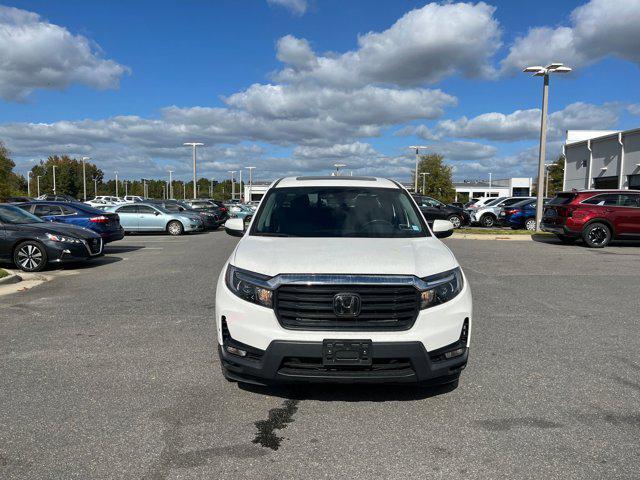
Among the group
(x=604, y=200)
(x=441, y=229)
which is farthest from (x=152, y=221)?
(x=441, y=229)

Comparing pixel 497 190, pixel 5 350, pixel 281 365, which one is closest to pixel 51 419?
pixel 281 365

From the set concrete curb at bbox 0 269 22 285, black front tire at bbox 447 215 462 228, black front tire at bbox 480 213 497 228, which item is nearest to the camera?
concrete curb at bbox 0 269 22 285

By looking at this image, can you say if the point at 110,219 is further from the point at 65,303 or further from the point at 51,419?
the point at 51,419

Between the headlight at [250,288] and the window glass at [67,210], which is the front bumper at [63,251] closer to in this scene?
the window glass at [67,210]

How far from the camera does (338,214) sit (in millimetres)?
5004

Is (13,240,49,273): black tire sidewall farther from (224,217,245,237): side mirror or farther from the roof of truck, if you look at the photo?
the roof of truck

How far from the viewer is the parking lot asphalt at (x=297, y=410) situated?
3088mm

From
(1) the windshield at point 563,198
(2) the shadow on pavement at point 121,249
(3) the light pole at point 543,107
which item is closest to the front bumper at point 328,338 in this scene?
(2) the shadow on pavement at point 121,249

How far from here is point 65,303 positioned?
7.61 metres

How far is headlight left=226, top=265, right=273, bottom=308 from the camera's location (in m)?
3.64

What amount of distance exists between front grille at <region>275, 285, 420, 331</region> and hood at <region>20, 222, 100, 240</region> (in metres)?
9.04

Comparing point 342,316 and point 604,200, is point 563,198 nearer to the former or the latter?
point 604,200

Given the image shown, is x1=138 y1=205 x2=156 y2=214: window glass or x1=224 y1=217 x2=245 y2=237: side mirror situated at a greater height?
x1=224 y1=217 x2=245 y2=237: side mirror

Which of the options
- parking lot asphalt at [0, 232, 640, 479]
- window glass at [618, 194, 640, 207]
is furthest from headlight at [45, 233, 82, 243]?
window glass at [618, 194, 640, 207]
